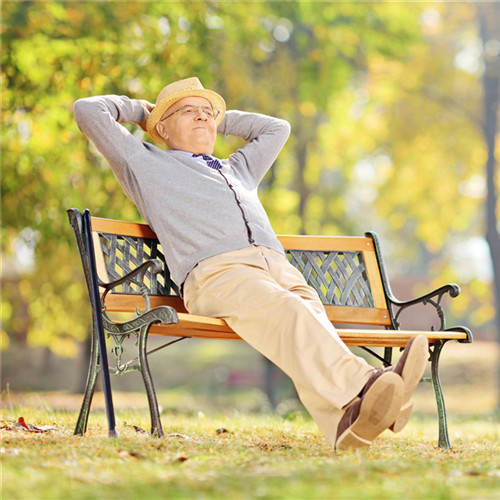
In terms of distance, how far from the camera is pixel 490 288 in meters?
17.0

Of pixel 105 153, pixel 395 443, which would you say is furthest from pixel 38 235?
pixel 395 443

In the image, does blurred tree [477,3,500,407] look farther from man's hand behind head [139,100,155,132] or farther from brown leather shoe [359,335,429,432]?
brown leather shoe [359,335,429,432]

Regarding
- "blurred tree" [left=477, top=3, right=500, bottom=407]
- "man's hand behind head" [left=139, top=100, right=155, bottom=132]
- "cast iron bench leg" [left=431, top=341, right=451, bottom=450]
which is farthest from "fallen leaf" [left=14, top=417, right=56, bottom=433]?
"blurred tree" [left=477, top=3, right=500, bottom=407]

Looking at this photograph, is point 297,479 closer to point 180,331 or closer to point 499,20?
point 180,331

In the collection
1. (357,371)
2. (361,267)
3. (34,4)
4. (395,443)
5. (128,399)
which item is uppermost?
(34,4)

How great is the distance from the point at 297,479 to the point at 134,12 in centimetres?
715

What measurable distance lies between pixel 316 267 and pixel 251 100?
702 centimetres

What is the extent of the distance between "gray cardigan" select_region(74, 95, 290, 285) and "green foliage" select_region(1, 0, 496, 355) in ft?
14.4

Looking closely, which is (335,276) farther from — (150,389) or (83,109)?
(83,109)

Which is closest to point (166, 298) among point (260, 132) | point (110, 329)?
point (110, 329)

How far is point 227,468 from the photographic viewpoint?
314 centimetres

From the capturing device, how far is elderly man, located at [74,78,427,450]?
3510 mm

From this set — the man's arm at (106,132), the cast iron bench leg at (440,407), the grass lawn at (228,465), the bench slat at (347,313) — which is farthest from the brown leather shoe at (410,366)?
the man's arm at (106,132)

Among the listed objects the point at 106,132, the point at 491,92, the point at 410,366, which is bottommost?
the point at 410,366
